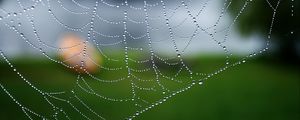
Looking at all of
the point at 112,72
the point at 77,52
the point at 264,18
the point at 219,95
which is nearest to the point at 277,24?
the point at 264,18

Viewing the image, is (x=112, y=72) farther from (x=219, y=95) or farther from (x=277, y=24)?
(x=277, y=24)

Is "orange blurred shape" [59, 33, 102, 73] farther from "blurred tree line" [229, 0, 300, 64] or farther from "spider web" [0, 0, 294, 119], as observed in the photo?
"blurred tree line" [229, 0, 300, 64]

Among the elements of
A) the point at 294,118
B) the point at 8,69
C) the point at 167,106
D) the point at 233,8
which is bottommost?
the point at 8,69

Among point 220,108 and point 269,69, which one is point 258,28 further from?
point 220,108

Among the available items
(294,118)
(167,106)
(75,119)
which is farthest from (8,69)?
(294,118)

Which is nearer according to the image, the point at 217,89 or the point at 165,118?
the point at 165,118

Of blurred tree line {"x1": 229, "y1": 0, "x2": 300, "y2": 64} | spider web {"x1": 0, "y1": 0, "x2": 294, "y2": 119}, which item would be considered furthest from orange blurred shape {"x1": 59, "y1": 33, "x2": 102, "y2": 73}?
blurred tree line {"x1": 229, "y1": 0, "x2": 300, "y2": 64}
